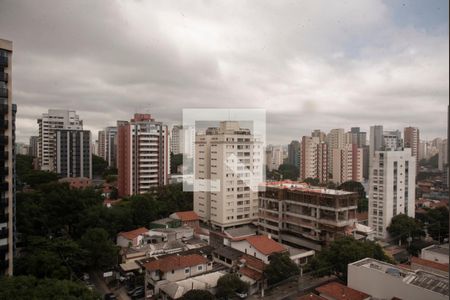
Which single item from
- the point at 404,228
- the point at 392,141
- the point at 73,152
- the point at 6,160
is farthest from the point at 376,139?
the point at 73,152

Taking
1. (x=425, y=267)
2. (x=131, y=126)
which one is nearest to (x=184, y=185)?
(x=131, y=126)

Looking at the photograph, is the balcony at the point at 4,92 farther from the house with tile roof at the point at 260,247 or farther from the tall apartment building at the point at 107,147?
the tall apartment building at the point at 107,147

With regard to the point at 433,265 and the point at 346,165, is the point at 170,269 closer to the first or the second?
the point at 433,265

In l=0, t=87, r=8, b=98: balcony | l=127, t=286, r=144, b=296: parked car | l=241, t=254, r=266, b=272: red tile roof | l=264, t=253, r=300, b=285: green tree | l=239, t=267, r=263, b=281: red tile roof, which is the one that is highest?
l=0, t=87, r=8, b=98: balcony

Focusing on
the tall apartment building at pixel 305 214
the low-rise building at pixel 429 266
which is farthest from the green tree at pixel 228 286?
the tall apartment building at pixel 305 214

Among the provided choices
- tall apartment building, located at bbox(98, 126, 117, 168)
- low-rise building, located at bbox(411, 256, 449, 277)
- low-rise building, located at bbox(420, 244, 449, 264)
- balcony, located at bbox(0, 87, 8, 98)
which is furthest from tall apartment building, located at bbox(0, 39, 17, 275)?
tall apartment building, located at bbox(98, 126, 117, 168)

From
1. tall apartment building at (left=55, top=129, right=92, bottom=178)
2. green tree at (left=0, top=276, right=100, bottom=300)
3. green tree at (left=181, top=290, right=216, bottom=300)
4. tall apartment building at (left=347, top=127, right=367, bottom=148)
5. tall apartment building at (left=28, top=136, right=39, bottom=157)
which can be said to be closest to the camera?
green tree at (left=0, top=276, right=100, bottom=300)

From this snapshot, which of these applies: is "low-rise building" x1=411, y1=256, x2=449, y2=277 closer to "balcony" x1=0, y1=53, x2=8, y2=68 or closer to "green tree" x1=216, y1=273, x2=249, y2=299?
"green tree" x1=216, y1=273, x2=249, y2=299
